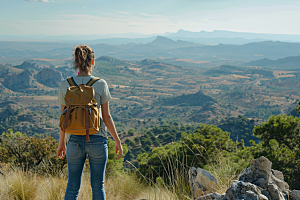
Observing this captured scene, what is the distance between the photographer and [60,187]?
3115mm

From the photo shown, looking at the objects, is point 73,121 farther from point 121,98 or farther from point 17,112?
point 121,98

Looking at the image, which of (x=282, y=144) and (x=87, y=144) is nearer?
(x=87, y=144)

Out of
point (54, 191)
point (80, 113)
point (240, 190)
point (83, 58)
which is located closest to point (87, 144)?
point (80, 113)

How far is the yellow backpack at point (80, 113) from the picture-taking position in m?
2.10

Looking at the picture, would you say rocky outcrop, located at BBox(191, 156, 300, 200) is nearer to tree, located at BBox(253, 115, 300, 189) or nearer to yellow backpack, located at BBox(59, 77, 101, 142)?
yellow backpack, located at BBox(59, 77, 101, 142)

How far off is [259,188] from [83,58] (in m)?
2.29

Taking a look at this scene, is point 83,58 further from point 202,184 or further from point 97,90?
point 202,184

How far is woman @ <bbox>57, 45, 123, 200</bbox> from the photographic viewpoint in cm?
220

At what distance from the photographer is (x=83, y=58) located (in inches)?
88.1

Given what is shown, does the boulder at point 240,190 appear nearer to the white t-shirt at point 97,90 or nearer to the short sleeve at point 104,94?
the white t-shirt at point 97,90

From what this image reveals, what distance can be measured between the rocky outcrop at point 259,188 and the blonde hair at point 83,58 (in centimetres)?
190

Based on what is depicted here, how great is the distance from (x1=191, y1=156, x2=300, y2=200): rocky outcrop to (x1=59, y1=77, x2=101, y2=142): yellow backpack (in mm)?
1468

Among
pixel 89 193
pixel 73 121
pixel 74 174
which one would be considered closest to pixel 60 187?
pixel 89 193

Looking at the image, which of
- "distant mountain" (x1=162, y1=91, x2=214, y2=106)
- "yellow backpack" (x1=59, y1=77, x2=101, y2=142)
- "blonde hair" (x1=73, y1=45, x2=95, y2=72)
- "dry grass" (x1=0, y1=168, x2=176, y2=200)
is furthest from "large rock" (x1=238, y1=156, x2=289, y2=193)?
"distant mountain" (x1=162, y1=91, x2=214, y2=106)
